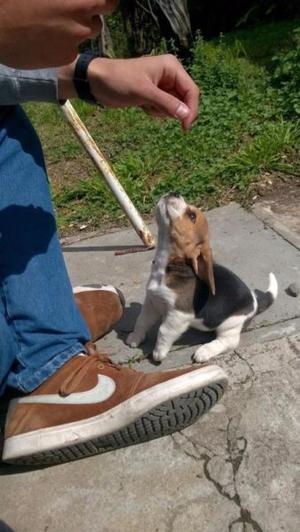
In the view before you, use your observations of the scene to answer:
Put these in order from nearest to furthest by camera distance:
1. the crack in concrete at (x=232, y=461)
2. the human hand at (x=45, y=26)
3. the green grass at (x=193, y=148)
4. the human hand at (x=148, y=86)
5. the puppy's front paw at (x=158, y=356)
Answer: the human hand at (x=45, y=26) < the crack in concrete at (x=232, y=461) < the human hand at (x=148, y=86) < the puppy's front paw at (x=158, y=356) < the green grass at (x=193, y=148)

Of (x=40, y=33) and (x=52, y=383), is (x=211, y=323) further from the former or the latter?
(x=40, y=33)

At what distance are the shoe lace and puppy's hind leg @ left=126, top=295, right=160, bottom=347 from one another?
400mm

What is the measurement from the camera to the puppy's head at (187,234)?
2332 mm

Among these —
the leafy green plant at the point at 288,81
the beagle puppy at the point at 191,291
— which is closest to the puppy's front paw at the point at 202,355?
the beagle puppy at the point at 191,291

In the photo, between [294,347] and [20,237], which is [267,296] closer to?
[294,347]

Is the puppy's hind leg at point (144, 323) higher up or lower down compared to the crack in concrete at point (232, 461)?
lower down

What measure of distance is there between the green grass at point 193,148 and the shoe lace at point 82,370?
176 centimetres

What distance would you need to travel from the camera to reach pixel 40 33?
103 centimetres

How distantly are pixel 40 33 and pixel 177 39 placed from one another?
19.1 ft

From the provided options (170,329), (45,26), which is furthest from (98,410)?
(45,26)

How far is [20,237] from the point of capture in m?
2.05

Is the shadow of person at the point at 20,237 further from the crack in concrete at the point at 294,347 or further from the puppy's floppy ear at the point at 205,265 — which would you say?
the crack in concrete at the point at 294,347

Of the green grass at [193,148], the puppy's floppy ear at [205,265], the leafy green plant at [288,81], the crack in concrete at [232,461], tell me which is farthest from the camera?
the leafy green plant at [288,81]

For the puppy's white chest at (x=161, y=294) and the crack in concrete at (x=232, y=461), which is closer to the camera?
the crack in concrete at (x=232, y=461)
